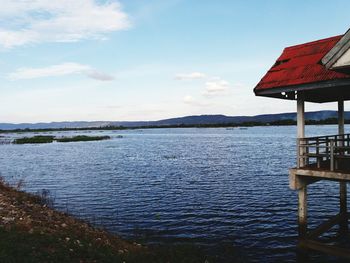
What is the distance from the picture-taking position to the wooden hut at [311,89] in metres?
12.7

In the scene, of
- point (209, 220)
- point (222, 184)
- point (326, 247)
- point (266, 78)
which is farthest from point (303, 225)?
point (222, 184)

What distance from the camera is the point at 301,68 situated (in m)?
15.2

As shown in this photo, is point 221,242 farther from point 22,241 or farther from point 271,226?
point 22,241

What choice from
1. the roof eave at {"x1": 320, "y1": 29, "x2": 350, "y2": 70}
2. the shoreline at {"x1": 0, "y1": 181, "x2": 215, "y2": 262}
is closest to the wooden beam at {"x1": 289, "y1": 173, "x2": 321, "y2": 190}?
the shoreline at {"x1": 0, "y1": 181, "x2": 215, "y2": 262}

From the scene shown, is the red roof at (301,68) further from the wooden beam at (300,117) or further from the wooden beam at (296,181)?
the wooden beam at (296,181)

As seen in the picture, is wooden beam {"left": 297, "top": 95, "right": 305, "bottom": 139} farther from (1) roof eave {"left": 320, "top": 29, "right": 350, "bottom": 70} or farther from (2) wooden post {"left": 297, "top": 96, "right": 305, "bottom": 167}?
(1) roof eave {"left": 320, "top": 29, "right": 350, "bottom": 70}

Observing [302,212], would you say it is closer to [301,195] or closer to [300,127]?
[301,195]

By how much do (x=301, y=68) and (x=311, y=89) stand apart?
4.74 feet

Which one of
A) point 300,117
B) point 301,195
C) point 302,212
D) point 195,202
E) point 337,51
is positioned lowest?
point 195,202

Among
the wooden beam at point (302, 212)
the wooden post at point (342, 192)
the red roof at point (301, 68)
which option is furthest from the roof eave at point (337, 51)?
the wooden post at point (342, 192)

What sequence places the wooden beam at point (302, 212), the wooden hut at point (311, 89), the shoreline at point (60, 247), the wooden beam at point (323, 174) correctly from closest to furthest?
the shoreline at point (60, 247), the wooden hut at point (311, 89), the wooden beam at point (323, 174), the wooden beam at point (302, 212)

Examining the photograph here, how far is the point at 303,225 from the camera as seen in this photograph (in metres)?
15.4

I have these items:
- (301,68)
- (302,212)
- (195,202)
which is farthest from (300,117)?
(195,202)

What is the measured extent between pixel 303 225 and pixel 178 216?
33.1ft
